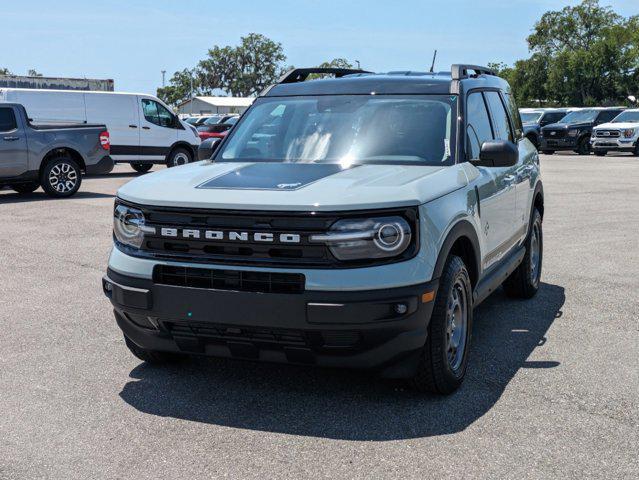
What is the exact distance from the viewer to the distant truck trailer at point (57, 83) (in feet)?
104

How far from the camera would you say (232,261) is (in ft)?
14.2

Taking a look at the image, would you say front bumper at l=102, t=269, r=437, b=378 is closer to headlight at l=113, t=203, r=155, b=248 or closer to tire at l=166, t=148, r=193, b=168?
headlight at l=113, t=203, r=155, b=248

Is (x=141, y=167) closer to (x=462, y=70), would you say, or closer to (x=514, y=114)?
(x=514, y=114)

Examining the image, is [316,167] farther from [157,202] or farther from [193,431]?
[193,431]

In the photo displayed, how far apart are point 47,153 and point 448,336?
12454mm

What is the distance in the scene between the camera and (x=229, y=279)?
4312 mm

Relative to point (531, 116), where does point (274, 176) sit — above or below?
above

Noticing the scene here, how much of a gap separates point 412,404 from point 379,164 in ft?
4.74

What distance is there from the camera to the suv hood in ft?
14.0

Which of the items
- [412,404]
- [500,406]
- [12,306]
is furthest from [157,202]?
[12,306]

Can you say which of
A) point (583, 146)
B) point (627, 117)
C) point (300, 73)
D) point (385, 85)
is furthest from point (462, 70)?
point (583, 146)

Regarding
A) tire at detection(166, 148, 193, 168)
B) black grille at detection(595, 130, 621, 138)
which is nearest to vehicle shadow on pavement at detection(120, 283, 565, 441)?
tire at detection(166, 148, 193, 168)

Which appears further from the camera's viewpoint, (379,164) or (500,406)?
(379,164)

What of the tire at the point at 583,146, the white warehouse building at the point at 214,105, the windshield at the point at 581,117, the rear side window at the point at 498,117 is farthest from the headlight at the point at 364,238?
the white warehouse building at the point at 214,105
